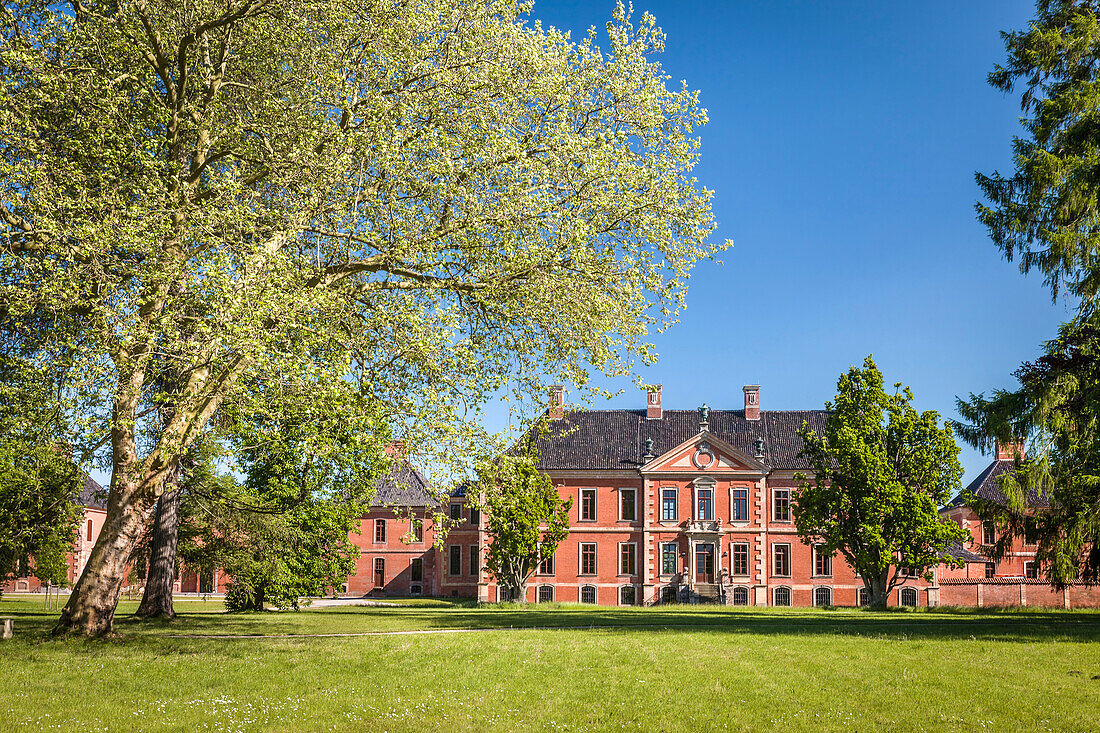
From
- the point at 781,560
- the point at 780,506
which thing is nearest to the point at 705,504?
the point at 780,506

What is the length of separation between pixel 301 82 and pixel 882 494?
30.0 meters

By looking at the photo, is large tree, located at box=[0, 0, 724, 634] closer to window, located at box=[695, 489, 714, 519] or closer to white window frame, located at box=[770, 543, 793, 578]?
window, located at box=[695, 489, 714, 519]

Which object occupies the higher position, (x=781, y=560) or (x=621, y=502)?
(x=621, y=502)

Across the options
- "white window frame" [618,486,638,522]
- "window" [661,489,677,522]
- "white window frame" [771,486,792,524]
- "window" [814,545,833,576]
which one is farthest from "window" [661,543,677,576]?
"window" [814,545,833,576]

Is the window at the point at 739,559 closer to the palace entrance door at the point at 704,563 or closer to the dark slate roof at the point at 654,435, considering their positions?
the palace entrance door at the point at 704,563

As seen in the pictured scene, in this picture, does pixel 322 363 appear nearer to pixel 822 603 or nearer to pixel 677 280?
pixel 677 280

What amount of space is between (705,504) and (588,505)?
6825 millimetres

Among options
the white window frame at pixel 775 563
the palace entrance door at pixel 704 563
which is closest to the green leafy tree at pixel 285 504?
the palace entrance door at pixel 704 563

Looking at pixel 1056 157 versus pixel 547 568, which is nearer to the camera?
pixel 1056 157

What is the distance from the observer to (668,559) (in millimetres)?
50219

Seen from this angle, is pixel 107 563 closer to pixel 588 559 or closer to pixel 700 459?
pixel 588 559

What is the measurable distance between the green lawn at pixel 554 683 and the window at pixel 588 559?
32.3 metres

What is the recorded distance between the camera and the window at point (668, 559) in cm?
5003

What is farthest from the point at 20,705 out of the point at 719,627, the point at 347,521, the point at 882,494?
the point at 882,494
